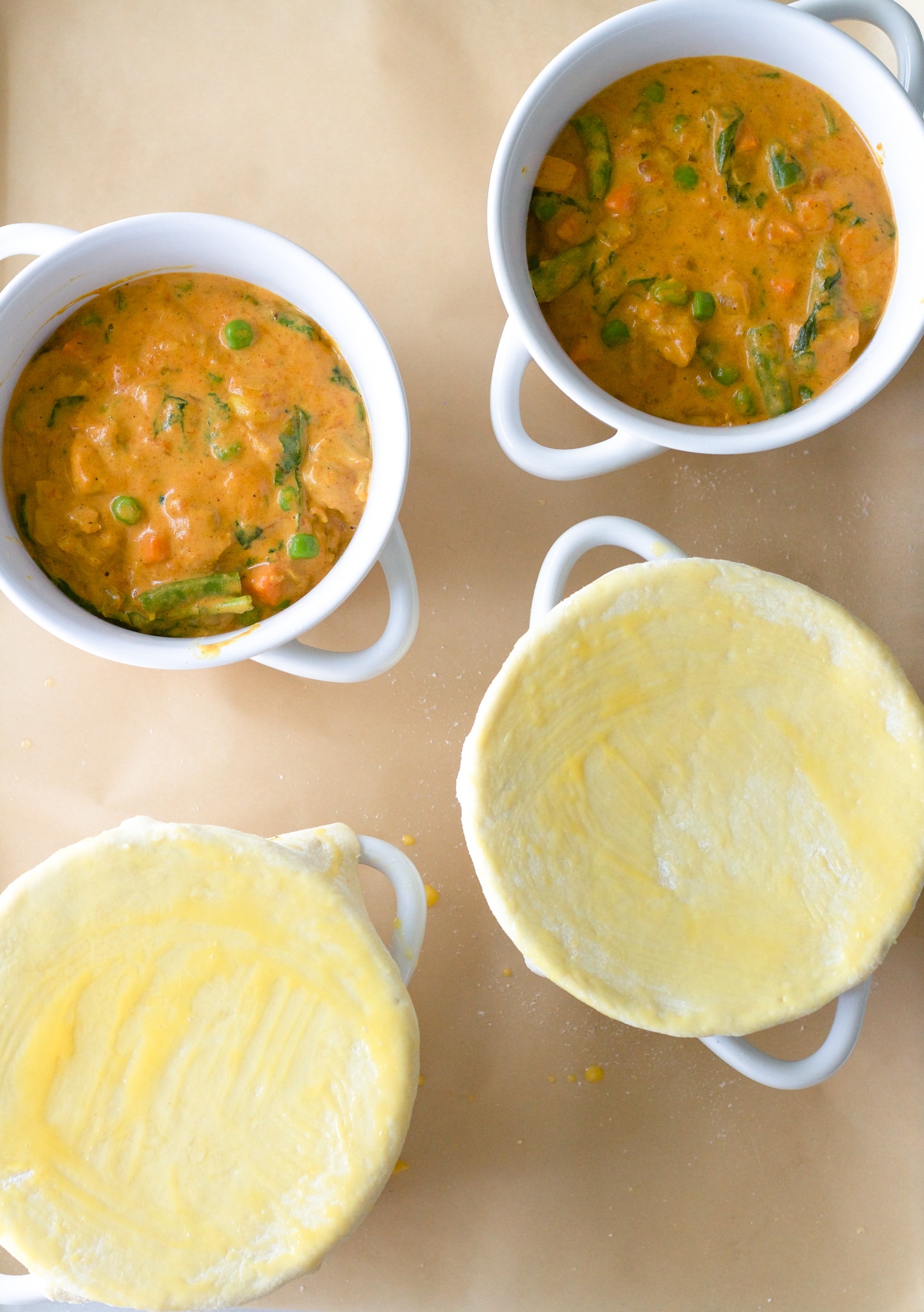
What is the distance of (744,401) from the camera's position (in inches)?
71.9

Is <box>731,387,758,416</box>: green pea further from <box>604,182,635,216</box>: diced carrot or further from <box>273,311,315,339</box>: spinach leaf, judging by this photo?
<box>273,311,315,339</box>: spinach leaf

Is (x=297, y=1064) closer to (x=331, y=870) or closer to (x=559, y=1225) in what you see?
(x=331, y=870)

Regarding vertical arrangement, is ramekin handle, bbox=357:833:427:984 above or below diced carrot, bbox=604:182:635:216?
below

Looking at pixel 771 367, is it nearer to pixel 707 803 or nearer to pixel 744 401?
pixel 744 401

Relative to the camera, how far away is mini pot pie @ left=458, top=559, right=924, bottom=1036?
1762mm

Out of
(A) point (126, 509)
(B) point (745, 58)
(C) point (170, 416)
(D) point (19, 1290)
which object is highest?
(B) point (745, 58)

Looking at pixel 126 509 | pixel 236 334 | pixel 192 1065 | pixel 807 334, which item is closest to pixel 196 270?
pixel 236 334

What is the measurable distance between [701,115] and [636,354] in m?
0.42

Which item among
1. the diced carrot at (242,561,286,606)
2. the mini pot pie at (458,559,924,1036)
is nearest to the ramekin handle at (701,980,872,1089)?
the mini pot pie at (458,559,924,1036)

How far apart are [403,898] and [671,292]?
1160 mm

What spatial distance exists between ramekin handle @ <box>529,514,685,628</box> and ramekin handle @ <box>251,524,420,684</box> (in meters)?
0.23

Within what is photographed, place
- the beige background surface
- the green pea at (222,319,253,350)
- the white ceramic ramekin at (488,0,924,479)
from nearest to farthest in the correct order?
the white ceramic ramekin at (488,0,924,479) → the green pea at (222,319,253,350) → the beige background surface

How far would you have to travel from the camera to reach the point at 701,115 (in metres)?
1.79

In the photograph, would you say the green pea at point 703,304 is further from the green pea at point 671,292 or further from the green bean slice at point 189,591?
the green bean slice at point 189,591
